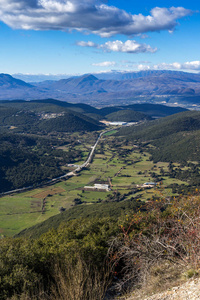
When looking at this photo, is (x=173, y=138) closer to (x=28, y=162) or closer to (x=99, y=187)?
(x=99, y=187)

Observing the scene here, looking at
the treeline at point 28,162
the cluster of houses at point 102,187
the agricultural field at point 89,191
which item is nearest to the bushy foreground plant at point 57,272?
the agricultural field at point 89,191

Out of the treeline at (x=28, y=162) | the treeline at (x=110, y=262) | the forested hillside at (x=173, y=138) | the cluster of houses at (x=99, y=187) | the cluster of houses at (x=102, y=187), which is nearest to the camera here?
the treeline at (x=110, y=262)

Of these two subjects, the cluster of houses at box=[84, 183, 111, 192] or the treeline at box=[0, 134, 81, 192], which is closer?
the cluster of houses at box=[84, 183, 111, 192]

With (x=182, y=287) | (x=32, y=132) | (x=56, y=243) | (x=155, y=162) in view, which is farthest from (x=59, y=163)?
(x=182, y=287)

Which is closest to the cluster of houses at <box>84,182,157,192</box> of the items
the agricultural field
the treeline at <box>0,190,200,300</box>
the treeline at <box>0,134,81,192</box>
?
the agricultural field

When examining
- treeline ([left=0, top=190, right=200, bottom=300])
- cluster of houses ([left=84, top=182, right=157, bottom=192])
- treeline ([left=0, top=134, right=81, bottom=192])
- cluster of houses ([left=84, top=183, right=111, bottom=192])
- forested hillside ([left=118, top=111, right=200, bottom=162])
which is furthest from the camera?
forested hillside ([left=118, top=111, right=200, bottom=162])

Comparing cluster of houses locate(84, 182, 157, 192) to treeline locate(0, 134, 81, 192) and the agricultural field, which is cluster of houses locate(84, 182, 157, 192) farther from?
treeline locate(0, 134, 81, 192)

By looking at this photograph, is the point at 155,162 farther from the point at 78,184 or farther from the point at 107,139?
the point at 107,139

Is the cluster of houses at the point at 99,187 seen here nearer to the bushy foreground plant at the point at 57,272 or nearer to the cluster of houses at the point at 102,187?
the cluster of houses at the point at 102,187
